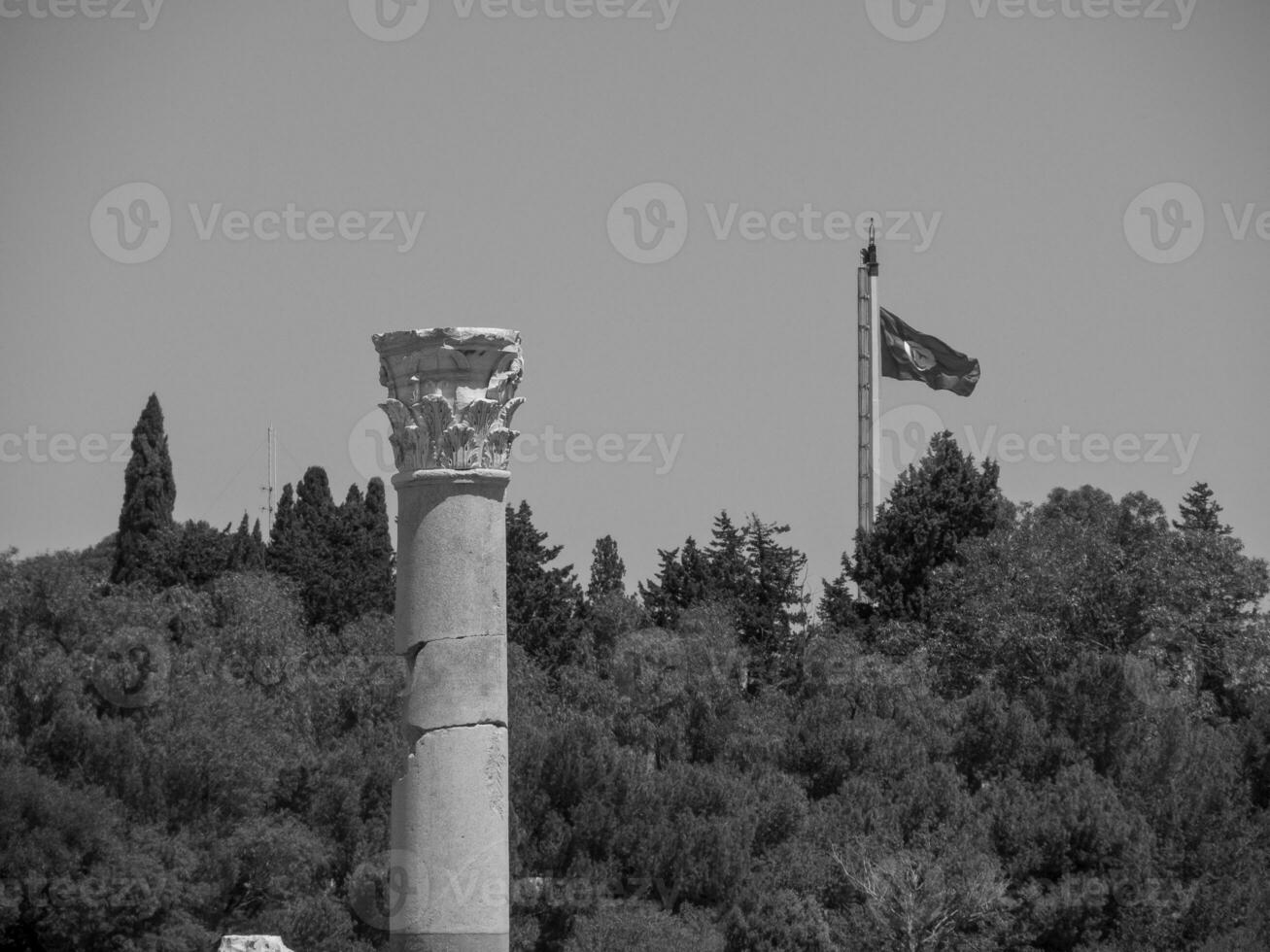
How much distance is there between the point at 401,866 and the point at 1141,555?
4117cm

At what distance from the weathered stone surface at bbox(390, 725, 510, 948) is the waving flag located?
42.5 meters

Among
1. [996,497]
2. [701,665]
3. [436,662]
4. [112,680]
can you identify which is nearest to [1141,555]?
[996,497]

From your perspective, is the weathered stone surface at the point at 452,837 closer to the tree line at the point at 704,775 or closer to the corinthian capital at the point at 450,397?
the corinthian capital at the point at 450,397

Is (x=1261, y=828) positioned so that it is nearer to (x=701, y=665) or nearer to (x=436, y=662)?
(x=701, y=665)

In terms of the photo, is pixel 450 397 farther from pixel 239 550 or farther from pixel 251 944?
pixel 239 550

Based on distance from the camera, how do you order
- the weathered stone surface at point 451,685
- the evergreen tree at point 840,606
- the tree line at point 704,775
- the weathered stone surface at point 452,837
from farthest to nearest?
the evergreen tree at point 840,606
the tree line at point 704,775
the weathered stone surface at point 451,685
the weathered stone surface at point 452,837

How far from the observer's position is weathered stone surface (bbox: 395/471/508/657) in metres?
17.5

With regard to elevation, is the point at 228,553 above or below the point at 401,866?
above

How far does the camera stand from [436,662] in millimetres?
17469

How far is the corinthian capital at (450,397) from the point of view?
17.7m

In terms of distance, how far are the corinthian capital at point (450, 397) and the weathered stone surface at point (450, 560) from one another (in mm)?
177

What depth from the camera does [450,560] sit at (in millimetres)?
17469

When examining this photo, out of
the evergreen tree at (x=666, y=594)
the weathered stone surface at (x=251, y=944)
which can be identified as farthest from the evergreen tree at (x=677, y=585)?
the weathered stone surface at (x=251, y=944)

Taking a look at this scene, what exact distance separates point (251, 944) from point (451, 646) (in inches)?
611
